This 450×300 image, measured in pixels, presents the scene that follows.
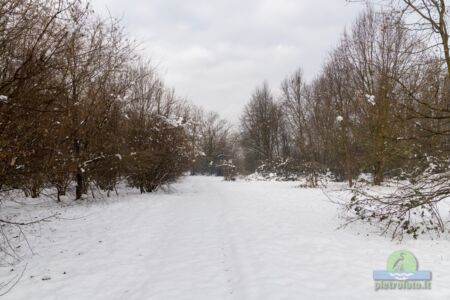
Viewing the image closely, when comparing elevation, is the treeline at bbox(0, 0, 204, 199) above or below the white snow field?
above

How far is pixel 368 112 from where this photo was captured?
959 centimetres

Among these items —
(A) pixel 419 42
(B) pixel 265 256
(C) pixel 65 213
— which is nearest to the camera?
(B) pixel 265 256

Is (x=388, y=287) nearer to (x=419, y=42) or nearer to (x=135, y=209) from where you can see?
(x=419, y=42)

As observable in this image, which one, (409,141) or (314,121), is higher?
(314,121)

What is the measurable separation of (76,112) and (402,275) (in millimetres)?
8973

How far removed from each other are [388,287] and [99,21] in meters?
11.2

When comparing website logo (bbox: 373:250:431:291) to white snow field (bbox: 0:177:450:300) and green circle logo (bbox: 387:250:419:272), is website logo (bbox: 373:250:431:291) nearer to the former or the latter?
green circle logo (bbox: 387:250:419:272)

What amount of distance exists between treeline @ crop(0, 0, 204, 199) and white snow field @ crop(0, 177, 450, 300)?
1.70 meters

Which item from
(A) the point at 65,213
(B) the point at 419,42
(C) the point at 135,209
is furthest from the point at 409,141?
(A) the point at 65,213

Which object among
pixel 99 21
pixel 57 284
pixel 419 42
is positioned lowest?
→ pixel 57 284

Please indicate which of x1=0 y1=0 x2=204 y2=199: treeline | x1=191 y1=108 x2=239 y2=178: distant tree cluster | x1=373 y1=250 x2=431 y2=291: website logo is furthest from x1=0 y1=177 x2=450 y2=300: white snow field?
x1=191 y1=108 x2=239 y2=178: distant tree cluster

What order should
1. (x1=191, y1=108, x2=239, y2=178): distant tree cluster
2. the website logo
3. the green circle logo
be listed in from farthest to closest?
1. (x1=191, y1=108, x2=239, y2=178): distant tree cluster
2. the green circle logo
3. the website logo

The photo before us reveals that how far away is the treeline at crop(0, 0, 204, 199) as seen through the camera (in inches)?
202

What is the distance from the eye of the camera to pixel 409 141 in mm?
6645
